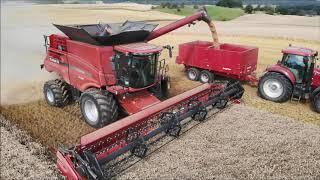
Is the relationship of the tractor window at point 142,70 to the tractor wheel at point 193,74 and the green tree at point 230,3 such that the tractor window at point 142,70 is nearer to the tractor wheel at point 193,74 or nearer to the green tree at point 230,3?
the tractor wheel at point 193,74

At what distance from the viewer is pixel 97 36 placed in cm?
793

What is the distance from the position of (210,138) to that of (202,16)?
4962mm

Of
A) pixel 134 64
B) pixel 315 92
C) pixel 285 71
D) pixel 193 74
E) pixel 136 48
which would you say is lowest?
pixel 193 74

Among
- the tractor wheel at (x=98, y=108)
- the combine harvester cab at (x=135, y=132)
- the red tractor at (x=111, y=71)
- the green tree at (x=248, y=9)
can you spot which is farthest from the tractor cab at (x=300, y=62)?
the green tree at (x=248, y=9)

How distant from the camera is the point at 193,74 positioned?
12.8 metres

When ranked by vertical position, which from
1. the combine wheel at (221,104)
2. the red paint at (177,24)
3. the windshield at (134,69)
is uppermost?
the red paint at (177,24)

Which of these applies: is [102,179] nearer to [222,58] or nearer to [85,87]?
[85,87]

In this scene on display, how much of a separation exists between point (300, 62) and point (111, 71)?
17.8 ft

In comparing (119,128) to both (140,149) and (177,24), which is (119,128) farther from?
(177,24)

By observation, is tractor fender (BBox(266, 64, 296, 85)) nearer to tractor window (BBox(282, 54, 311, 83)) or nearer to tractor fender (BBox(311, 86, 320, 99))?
tractor window (BBox(282, 54, 311, 83))

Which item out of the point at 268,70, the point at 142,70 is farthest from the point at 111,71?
the point at 268,70

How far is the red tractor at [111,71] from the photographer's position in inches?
310

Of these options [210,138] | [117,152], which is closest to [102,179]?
[117,152]

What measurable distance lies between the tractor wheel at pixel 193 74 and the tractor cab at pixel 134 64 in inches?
179
